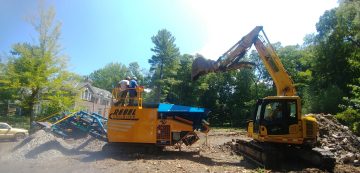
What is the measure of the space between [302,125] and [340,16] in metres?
26.8

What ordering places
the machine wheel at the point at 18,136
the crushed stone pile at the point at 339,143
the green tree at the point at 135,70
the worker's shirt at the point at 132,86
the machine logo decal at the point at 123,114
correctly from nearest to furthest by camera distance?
the crushed stone pile at the point at 339,143, the machine logo decal at the point at 123,114, the worker's shirt at the point at 132,86, the machine wheel at the point at 18,136, the green tree at the point at 135,70

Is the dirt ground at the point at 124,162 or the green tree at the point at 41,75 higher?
the green tree at the point at 41,75

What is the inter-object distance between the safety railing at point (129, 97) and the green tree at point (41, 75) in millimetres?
11081

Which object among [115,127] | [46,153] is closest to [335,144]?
[115,127]

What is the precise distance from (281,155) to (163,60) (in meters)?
47.8

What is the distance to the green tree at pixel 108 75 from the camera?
9237 centimetres

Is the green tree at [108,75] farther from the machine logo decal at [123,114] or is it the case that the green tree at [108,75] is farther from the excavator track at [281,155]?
the excavator track at [281,155]

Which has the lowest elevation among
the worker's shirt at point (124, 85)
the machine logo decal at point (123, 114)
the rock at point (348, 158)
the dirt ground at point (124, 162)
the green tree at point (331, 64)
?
the dirt ground at point (124, 162)

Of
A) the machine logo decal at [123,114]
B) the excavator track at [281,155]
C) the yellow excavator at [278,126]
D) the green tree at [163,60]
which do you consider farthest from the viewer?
the green tree at [163,60]

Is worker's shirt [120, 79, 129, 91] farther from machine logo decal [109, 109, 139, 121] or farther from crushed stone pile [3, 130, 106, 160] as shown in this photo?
crushed stone pile [3, 130, 106, 160]

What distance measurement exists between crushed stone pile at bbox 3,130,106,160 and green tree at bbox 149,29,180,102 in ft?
139

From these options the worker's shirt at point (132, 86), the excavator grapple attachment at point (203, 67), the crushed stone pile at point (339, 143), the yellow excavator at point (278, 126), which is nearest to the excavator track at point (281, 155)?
the yellow excavator at point (278, 126)

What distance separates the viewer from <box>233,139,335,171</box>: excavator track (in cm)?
1083

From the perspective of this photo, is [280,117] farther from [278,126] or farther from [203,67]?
[203,67]
